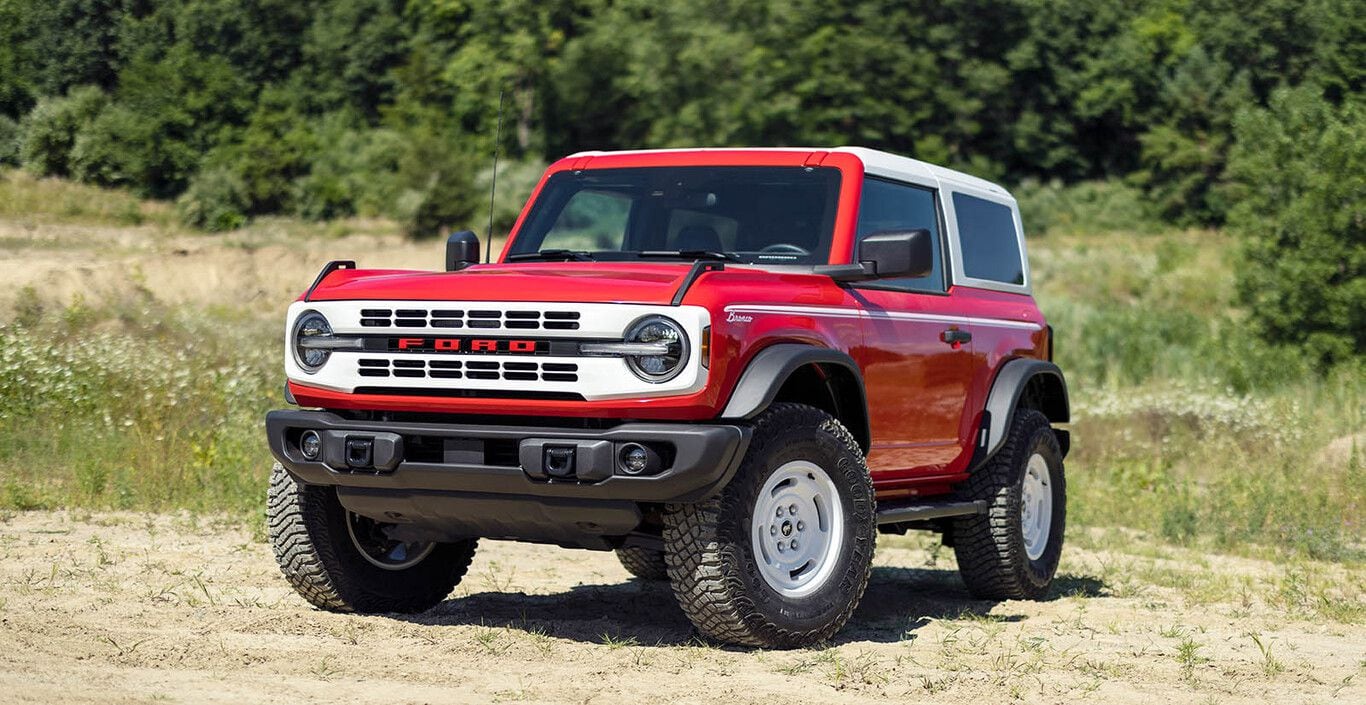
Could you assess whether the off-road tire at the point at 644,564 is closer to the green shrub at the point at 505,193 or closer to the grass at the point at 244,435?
the grass at the point at 244,435

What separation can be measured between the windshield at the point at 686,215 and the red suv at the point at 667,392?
0.04 feet

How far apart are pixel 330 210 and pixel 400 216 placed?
3022mm

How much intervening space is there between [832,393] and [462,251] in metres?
2.08

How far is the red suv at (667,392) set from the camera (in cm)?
604

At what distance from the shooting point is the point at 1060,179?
67812 mm

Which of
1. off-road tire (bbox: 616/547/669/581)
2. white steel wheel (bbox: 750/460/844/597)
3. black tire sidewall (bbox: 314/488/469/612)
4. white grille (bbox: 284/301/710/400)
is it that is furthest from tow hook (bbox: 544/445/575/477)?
off-road tire (bbox: 616/547/669/581)

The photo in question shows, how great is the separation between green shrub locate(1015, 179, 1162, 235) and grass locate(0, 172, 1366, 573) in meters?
35.1

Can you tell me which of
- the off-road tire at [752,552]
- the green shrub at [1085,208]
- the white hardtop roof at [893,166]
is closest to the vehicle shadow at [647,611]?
the off-road tire at [752,552]

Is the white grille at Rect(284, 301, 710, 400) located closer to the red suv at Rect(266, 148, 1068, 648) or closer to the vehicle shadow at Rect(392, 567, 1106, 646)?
the red suv at Rect(266, 148, 1068, 648)

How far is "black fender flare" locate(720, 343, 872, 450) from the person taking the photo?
6.11 meters

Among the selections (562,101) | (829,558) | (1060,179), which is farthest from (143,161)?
(1060,179)

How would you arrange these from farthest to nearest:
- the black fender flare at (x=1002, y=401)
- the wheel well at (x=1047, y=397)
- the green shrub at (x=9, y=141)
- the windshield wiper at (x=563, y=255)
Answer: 1. the green shrub at (x=9, y=141)
2. the wheel well at (x=1047, y=397)
3. the black fender flare at (x=1002, y=401)
4. the windshield wiper at (x=563, y=255)

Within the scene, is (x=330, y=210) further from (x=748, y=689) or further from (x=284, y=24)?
(x=748, y=689)

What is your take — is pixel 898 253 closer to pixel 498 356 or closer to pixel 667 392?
pixel 667 392
